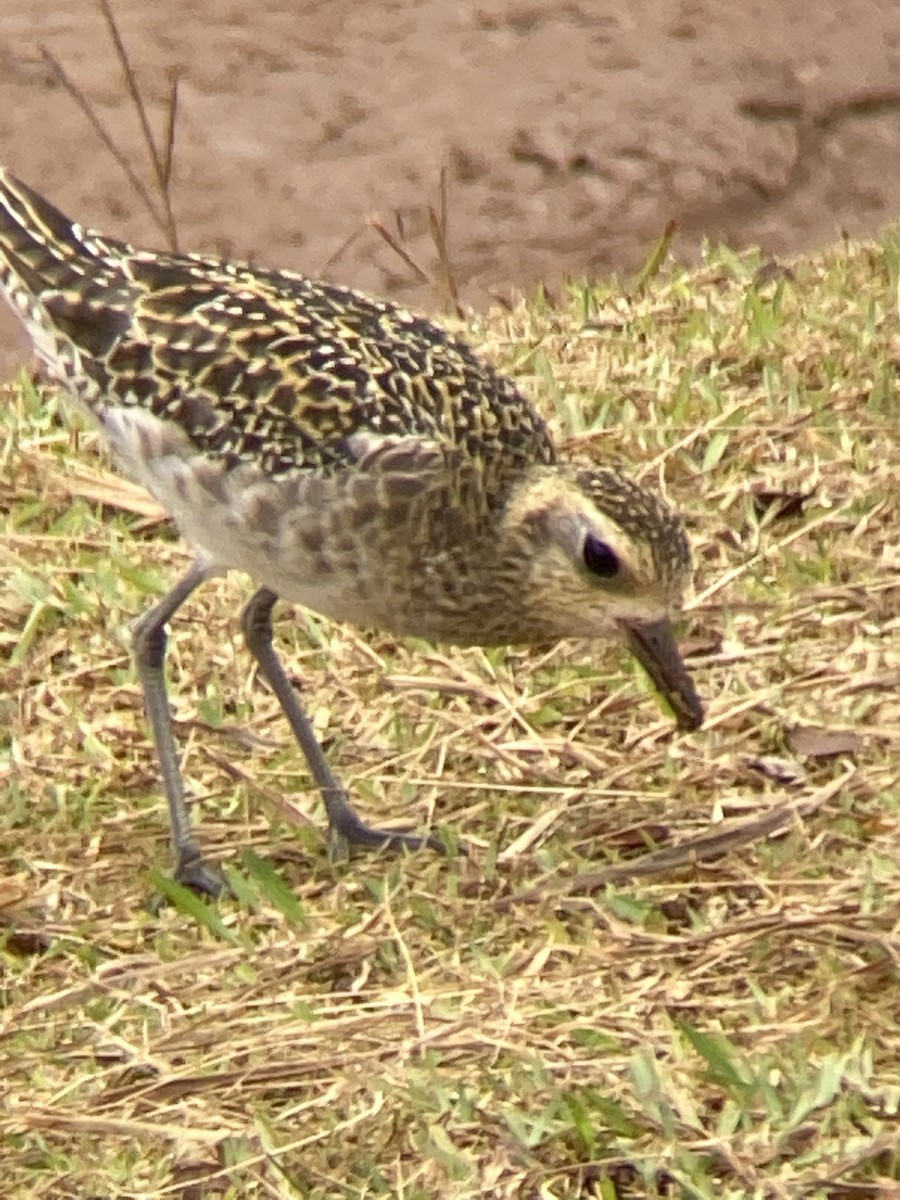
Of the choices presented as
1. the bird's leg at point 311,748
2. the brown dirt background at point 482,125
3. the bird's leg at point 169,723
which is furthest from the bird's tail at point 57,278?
the brown dirt background at point 482,125

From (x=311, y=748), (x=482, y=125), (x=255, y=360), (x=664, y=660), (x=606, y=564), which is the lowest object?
(x=482, y=125)

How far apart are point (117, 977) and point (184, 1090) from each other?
540 mm

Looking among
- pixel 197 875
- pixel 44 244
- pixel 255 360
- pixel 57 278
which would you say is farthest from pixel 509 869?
pixel 44 244

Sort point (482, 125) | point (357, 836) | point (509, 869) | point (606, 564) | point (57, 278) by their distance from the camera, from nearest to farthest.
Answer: point (606, 564), point (509, 869), point (357, 836), point (57, 278), point (482, 125)

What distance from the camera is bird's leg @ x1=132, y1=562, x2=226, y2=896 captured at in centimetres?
631

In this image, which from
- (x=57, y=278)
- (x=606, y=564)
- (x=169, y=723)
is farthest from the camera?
(x=57, y=278)

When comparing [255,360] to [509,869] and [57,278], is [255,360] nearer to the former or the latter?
[57,278]

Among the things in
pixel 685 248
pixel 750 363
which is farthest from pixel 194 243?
pixel 750 363

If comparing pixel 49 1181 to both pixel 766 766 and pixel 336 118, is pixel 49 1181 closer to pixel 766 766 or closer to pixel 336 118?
pixel 766 766

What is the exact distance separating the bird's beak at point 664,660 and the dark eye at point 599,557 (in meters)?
0.13

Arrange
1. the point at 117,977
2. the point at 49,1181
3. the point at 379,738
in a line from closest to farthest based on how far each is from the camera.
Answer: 1. the point at 49,1181
2. the point at 117,977
3. the point at 379,738

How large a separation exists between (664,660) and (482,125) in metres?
6.05

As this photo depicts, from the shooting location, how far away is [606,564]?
613 cm

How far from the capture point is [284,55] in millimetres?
11945
